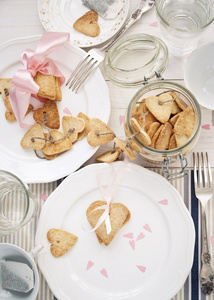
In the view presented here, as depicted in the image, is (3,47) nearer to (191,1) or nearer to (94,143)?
(94,143)

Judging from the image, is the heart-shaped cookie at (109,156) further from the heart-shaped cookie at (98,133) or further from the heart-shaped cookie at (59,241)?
the heart-shaped cookie at (59,241)

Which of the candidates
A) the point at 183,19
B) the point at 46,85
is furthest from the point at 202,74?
the point at 46,85

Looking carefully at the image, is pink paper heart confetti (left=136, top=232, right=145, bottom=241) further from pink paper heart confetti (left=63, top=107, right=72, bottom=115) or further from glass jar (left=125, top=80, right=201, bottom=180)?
pink paper heart confetti (left=63, top=107, right=72, bottom=115)

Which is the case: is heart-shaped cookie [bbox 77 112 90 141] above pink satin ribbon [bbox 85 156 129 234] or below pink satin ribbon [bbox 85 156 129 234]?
above

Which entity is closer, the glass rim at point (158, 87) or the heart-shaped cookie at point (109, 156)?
the glass rim at point (158, 87)

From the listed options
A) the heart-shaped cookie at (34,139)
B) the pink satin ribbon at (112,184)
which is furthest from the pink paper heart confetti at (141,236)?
the heart-shaped cookie at (34,139)

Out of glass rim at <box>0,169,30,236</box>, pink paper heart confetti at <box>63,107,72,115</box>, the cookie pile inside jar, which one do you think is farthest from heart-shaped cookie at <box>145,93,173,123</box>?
glass rim at <box>0,169,30,236</box>

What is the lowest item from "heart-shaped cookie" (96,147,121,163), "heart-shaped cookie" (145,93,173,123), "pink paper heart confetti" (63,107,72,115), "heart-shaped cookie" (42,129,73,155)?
"heart-shaped cookie" (96,147,121,163)

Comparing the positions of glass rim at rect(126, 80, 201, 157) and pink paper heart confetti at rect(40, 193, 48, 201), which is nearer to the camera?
glass rim at rect(126, 80, 201, 157)
